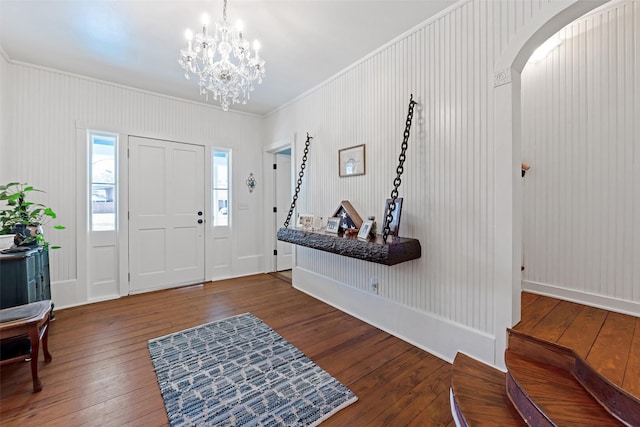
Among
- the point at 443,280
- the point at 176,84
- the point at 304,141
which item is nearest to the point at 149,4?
the point at 176,84

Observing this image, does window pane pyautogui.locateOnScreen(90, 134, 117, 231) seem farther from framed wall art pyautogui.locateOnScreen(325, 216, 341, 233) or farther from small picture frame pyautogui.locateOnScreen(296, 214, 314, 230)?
framed wall art pyautogui.locateOnScreen(325, 216, 341, 233)

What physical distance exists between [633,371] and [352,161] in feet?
8.37

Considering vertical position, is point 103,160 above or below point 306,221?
above

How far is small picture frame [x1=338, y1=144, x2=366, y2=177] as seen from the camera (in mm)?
2910

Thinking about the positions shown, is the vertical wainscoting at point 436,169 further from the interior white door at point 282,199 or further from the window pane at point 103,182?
the window pane at point 103,182

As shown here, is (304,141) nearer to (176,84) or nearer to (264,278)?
(176,84)

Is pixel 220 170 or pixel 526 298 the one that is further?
pixel 220 170

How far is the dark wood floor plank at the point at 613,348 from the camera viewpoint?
1.48 m

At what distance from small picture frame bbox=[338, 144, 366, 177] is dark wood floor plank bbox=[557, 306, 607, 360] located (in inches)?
83.3

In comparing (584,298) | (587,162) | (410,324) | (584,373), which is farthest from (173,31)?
(584,298)

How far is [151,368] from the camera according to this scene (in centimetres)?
203

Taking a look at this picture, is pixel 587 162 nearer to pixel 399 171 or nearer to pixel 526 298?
pixel 526 298

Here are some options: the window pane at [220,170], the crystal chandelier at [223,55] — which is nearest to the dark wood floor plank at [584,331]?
the crystal chandelier at [223,55]

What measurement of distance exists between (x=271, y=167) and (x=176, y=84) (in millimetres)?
1911
